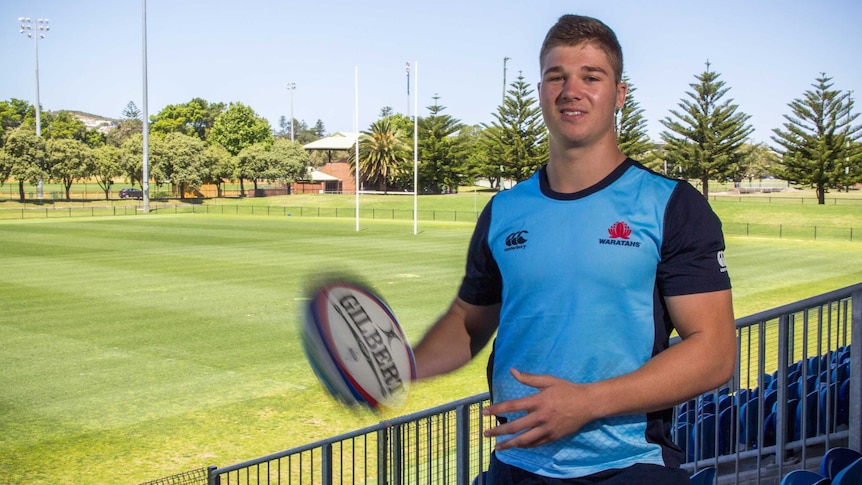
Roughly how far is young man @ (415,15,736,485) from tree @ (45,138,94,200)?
261ft

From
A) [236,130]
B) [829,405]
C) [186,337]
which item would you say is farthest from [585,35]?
[236,130]

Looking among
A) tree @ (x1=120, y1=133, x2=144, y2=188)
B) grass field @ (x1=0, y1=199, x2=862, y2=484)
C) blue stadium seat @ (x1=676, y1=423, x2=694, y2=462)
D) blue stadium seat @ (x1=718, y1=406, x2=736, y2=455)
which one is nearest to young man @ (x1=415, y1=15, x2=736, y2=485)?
grass field @ (x1=0, y1=199, x2=862, y2=484)

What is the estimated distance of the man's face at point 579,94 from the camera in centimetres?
198

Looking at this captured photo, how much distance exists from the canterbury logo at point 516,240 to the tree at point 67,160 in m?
79.6

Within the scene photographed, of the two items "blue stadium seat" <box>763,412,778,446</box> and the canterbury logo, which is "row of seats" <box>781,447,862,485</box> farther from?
the canterbury logo

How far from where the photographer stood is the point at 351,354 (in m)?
2.29

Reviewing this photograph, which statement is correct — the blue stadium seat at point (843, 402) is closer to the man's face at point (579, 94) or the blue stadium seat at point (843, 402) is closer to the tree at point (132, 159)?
the man's face at point (579, 94)

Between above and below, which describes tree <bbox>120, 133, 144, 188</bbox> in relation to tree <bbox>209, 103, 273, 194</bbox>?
below

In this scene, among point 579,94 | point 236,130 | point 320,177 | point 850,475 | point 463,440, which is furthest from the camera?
point 236,130

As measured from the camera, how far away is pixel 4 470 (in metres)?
9.12

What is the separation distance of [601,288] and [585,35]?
0.59m

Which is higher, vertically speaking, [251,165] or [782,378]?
[251,165]

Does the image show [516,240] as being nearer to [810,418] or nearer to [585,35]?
[585,35]

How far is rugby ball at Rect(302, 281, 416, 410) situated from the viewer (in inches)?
89.6
